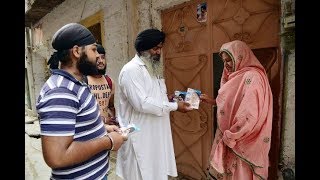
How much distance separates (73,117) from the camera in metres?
1.56

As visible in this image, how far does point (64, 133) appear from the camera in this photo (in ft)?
4.98

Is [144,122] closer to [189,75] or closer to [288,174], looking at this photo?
[189,75]

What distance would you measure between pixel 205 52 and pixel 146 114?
139 centimetres

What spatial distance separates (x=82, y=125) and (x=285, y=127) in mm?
2082

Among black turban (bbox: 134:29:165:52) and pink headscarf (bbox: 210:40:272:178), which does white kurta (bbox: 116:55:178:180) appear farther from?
pink headscarf (bbox: 210:40:272:178)

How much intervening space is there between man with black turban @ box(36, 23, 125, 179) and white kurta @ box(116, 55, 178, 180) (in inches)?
36.5

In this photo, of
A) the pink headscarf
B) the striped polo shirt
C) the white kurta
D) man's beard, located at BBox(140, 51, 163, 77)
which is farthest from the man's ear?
the pink headscarf

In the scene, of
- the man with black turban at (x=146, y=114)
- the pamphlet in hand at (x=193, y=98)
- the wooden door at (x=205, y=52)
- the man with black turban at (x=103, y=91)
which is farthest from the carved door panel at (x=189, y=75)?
the man with black turban at (x=103, y=91)

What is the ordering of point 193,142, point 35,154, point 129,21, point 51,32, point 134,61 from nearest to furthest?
point 134,61
point 193,142
point 129,21
point 35,154
point 51,32

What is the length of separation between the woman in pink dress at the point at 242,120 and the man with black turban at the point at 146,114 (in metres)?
0.54

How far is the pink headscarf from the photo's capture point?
8.07 ft

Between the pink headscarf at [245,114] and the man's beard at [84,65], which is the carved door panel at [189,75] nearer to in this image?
the pink headscarf at [245,114]
